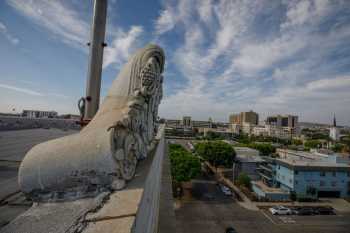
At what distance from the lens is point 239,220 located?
1305 centimetres

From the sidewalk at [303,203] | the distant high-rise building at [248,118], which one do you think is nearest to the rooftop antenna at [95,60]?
the sidewalk at [303,203]

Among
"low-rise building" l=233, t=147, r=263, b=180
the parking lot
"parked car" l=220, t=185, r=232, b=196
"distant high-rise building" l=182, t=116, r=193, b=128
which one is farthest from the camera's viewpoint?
"distant high-rise building" l=182, t=116, r=193, b=128

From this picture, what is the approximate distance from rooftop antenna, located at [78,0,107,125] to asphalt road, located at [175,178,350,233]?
982cm

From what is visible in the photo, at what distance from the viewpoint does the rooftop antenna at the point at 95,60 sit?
3983 mm

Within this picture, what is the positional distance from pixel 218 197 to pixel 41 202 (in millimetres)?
18132

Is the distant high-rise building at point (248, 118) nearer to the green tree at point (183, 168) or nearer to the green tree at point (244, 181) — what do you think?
the green tree at point (244, 181)

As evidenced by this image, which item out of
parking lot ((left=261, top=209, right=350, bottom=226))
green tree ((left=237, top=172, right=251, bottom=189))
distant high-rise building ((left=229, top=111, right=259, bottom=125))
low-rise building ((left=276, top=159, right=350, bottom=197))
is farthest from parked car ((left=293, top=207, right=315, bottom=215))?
distant high-rise building ((left=229, top=111, right=259, bottom=125))

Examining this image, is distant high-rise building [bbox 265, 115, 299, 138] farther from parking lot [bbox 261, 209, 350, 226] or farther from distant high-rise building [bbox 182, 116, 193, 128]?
parking lot [bbox 261, 209, 350, 226]

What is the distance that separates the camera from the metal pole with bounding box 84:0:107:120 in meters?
3.98

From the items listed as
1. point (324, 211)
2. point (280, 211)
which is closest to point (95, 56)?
point (280, 211)

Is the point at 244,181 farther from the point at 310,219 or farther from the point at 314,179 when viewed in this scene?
the point at 310,219

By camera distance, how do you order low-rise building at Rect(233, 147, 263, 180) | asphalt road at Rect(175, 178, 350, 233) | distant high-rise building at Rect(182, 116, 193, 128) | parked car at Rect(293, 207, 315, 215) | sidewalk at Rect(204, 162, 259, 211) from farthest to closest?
distant high-rise building at Rect(182, 116, 193, 128), low-rise building at Rect(233, 147, 263, 180), sidewalk at Rect(204, 162, 259, 211), parked car at Rect(293, 207, 315, 215), asphalt road at Rect(175, 178, 350, 233)

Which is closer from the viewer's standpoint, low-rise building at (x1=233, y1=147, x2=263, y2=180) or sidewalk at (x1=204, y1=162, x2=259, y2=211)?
sidewalk at (x1=204, y1=162, x2=259, y2=211)

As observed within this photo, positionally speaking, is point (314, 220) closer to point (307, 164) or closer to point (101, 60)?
point (307, 164)
